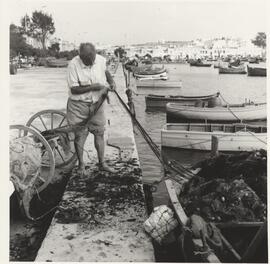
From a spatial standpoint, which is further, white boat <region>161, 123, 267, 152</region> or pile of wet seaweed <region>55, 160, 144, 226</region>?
white boat <region>161, 123, 267, 152</region>

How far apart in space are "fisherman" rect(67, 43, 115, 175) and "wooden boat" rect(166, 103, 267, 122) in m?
13.0

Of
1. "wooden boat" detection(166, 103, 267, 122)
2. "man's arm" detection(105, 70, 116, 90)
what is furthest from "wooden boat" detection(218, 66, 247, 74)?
"man's arm" detection(105, 70, 116, 90)

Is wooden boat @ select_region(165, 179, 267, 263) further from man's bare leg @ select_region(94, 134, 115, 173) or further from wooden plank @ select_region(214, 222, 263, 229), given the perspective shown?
man's bare leg @ select_region(94, 134, 115, 173)

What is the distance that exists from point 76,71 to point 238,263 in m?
3.37

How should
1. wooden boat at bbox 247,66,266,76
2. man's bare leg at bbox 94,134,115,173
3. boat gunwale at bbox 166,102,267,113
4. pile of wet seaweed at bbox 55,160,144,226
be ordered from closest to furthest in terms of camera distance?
pile of wet seaweed at bbox 55,160,144,226, man's bare leg at bbox 94,134,115,173, boat gunwale at bbox 166,102,267,113, wooden boat at bbox 247,66,266,76

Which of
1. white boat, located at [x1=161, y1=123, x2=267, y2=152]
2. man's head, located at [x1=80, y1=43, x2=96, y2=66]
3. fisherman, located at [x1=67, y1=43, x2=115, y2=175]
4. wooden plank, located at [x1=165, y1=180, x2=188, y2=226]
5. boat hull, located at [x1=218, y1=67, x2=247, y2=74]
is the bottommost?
white boat, located at [x1=161, y1=123, x2=267, y2=152]

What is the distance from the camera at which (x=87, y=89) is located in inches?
233

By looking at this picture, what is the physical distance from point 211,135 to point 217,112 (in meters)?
5.53

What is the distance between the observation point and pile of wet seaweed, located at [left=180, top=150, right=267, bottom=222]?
4.85 metres

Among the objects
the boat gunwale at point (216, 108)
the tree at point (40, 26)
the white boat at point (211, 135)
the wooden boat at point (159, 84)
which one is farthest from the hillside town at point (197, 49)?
the white boat at point (211, 135)

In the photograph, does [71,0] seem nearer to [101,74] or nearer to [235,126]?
[101,74]

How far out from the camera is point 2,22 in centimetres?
443

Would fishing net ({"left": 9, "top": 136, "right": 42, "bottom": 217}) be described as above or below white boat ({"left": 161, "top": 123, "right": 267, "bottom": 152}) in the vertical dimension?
above

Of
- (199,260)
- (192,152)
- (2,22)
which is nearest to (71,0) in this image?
(2,22)
